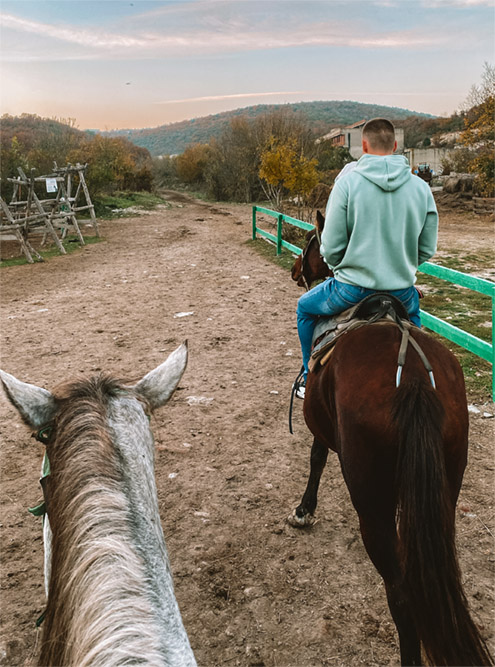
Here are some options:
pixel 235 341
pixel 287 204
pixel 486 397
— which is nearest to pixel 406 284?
pixel 486 397

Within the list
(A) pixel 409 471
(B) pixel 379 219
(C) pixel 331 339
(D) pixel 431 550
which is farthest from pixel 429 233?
(D) pixel 431 550

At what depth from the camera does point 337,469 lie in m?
3.93

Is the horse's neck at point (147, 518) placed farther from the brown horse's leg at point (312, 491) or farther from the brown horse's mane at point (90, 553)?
the brown horse's leg at point (312, 491)

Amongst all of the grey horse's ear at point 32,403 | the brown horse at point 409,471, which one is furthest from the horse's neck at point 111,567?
the brown horse at point 409,471

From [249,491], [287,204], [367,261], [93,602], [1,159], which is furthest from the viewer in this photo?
[287,204]

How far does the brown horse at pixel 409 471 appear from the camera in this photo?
1.76 metres

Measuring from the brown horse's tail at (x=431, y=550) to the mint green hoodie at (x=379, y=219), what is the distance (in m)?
0.94

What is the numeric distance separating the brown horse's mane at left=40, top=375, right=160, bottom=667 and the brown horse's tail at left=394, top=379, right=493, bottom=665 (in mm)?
1076

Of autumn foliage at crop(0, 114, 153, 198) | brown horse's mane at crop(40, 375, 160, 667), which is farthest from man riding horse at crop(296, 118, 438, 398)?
autumn foliage at crop(0, 114, 153, 198)

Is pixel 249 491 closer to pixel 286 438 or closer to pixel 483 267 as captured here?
pixel 286 438

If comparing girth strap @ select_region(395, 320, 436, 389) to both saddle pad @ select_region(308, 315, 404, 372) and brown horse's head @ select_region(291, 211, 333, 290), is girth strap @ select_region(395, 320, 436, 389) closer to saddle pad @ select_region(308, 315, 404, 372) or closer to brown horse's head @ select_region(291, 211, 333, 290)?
saddle pad @ select_region(308, 315, 404, 372)

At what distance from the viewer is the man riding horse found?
2.44 meters

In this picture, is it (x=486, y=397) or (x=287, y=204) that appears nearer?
(x=486, y=397)

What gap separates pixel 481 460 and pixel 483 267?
24.0ft
